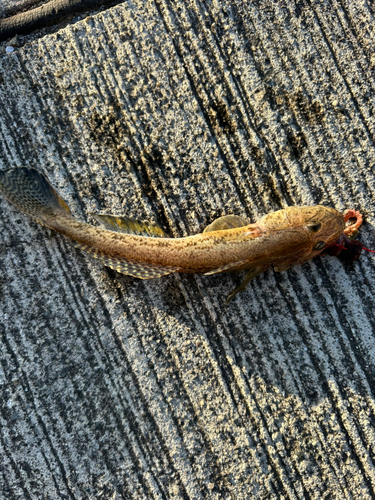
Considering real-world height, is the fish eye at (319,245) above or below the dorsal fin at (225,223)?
below

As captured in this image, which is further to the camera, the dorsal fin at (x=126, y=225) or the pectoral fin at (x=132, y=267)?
the dorsal fin at (x=126, y=225)

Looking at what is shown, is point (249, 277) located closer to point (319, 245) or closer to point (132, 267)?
point (319, 245)

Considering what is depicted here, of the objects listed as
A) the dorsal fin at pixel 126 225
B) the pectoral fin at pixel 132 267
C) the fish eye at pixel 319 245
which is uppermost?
the dorsal fin at pixel 126 225

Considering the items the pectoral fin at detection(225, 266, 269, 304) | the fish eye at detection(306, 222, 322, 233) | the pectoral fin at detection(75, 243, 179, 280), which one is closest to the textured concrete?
the pectoral fin at detection(225, 266, 269, 304)

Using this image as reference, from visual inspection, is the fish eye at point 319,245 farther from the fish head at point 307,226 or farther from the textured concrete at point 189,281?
the textured concrete at point 189,281

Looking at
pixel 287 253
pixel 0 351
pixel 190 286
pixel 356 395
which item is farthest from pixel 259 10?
pixel 0 351

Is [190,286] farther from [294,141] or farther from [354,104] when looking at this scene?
[354,104]

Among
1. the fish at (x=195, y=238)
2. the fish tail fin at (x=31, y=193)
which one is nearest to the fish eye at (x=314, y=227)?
the fish at (x=195, y=238)
